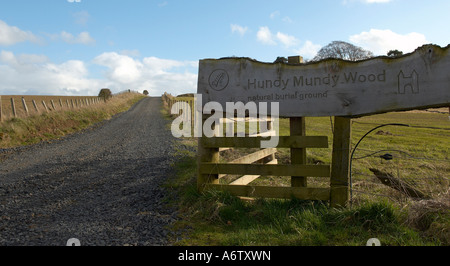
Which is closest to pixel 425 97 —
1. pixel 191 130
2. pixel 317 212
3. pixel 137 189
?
pixel 317 212

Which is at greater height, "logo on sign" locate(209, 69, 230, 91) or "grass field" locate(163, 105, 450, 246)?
"logo on sign" locate(209, 69, 230, 91)

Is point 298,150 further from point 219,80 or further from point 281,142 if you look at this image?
point 219,80

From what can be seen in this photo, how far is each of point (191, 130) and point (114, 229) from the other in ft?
45.8

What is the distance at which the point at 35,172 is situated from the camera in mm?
9172

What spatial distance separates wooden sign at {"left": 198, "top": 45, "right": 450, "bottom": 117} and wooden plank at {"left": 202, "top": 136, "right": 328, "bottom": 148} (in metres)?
0.39

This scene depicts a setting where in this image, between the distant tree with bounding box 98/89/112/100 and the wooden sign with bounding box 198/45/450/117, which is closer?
the wooden sign with bounding box 198/45/450/117

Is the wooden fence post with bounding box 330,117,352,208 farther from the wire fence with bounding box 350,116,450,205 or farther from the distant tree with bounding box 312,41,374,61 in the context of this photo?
the distant tree with bounding box 312,41,374,61

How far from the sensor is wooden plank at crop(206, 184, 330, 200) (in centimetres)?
515

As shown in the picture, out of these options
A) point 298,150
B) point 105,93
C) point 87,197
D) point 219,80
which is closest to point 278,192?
point 298,150

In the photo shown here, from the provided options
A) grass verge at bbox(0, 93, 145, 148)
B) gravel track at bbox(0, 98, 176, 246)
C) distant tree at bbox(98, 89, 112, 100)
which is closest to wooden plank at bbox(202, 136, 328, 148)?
gravel track at bbox(0, 98, 176, 246)

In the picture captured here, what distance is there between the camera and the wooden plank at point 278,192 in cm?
515

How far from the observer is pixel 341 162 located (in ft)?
16.6

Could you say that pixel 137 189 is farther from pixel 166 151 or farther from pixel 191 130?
pixel 191 130
